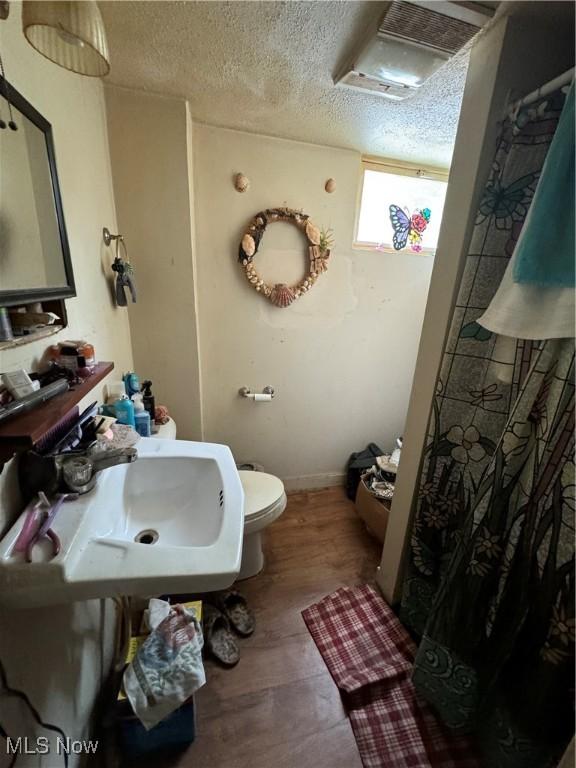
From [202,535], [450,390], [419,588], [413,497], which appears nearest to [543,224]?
[450,390]

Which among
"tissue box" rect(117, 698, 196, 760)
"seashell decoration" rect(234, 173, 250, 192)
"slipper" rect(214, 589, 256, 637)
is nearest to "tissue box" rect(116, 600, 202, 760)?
"tissue box" rect(117, 698, 196, 760)

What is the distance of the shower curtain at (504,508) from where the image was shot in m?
0.75

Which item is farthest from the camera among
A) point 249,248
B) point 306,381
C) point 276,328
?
point 306,381

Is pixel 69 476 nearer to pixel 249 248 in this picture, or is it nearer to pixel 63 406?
pixel 63 406

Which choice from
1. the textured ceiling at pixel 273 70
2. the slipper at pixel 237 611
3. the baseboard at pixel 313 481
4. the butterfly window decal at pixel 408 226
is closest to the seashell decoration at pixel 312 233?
the textured ceiling at pixel 273 70

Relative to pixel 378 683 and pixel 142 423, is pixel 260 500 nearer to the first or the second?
pixel 142 423

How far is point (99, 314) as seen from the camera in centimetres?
118

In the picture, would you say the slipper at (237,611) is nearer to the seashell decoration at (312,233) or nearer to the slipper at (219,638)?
the slipper at (219,638)

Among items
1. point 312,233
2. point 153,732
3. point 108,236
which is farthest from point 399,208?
point 153,732

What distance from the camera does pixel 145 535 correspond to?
0.92 meters

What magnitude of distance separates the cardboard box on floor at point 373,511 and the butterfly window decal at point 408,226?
1.54 metres

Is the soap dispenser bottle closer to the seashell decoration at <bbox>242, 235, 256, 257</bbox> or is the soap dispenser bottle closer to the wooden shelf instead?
the wooden shelf

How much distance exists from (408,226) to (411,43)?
1.08 meters

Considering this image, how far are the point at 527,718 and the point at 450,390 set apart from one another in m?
0.91
